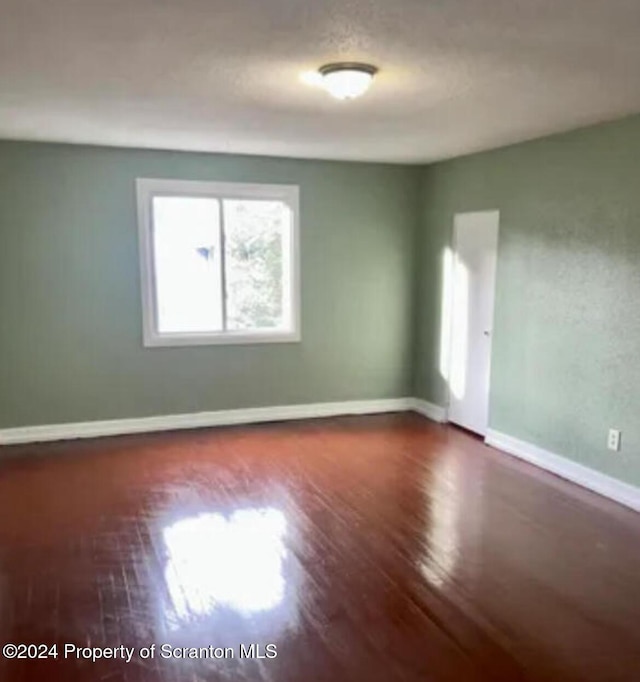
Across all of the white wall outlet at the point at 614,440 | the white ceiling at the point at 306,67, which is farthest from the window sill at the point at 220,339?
the white wall outlet at the point at 614,440

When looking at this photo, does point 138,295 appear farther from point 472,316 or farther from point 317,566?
point 317,566

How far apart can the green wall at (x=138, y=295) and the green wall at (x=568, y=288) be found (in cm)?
109

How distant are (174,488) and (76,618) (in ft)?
4.97

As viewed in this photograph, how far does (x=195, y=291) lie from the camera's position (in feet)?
18.3

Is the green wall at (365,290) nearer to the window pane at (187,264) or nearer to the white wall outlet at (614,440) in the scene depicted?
the white wall outlet at (614,440)

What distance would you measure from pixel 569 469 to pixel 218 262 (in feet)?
10.9

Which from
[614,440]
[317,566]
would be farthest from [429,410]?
[317,566]

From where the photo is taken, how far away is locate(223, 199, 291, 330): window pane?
222 inches

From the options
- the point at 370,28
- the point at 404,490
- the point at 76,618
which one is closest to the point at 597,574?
the point at 404,490

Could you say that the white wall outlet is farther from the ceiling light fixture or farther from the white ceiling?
the ceiling light fixture

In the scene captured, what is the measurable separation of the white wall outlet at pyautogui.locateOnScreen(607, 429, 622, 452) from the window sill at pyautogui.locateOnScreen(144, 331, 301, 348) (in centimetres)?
284

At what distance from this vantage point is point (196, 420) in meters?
5.64

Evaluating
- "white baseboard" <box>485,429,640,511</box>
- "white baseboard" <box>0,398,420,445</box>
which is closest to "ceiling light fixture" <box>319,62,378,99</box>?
"white baseboard" <box>485,429,640,511</box>

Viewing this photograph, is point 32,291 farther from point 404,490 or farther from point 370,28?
point 370,28
